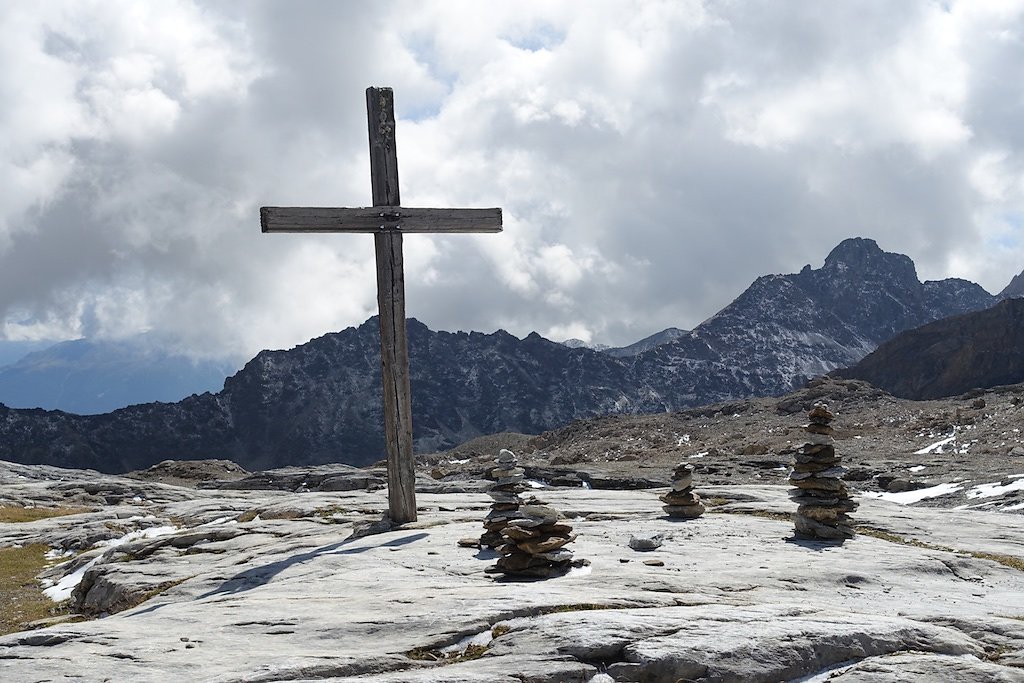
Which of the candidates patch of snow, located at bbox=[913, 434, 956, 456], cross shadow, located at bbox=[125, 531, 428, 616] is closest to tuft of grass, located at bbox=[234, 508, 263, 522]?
cross shadow, located at bbox=[125, 531, 428, 616]

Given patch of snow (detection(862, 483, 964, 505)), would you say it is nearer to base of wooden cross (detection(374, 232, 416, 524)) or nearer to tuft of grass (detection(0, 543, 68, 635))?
base of wooden cross (detection(374, 232, 416, 524))

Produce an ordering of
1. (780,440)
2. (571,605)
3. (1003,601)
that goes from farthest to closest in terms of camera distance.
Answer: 1. (780,440)
2. (1003,601)
3. (571,605)

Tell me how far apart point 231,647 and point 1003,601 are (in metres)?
10.7

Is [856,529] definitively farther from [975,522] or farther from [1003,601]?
[1003,601]

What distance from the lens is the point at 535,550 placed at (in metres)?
14.0

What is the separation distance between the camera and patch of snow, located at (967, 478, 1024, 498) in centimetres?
3033

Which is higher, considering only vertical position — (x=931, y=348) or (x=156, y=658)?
(x=931, y=348)

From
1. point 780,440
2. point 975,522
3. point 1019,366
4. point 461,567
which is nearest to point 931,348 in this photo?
point 1019,366

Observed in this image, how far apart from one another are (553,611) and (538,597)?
71cm

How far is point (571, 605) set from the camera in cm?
1048

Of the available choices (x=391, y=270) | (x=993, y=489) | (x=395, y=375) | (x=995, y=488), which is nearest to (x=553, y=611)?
(x=395, y=375)

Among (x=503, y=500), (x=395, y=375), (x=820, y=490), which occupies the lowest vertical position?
(x=820, y=490)

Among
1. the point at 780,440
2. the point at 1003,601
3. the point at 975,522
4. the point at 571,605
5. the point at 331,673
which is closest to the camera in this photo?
the point at 331,673

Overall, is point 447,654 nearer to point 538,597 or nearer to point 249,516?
point 538,597
